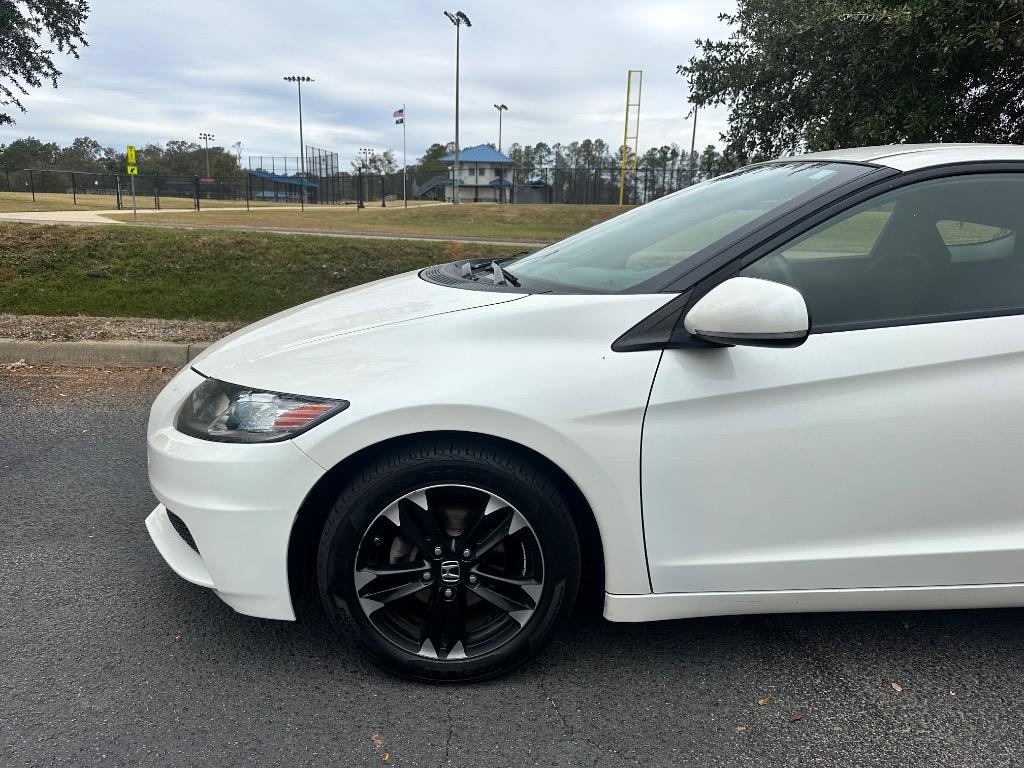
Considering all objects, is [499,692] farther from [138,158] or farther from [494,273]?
[138,158]

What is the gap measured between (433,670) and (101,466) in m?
2.64

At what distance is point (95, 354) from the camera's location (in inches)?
238

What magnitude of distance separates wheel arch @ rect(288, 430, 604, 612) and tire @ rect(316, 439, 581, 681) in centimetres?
3

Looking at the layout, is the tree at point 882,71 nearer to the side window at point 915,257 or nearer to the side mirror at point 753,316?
the side window at point 915,257

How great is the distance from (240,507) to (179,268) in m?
7.53

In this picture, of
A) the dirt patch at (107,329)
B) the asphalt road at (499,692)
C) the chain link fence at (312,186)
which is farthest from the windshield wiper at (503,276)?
the chain link fence at (312,186)

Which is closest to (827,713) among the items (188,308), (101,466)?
(101,466)

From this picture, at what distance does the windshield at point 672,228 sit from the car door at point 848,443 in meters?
0.21

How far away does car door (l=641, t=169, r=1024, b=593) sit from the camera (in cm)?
198

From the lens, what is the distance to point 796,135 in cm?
922

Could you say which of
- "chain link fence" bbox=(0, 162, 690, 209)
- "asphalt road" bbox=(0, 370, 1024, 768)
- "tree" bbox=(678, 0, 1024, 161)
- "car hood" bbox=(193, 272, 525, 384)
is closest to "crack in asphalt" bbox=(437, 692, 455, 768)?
"asphalt road" bbox=(0, 370, 1024, 768)

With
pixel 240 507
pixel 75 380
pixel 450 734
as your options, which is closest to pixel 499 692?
pixel 450 734

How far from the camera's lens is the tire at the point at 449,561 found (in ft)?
6.63

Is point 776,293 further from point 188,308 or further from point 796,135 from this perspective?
point 796,135
